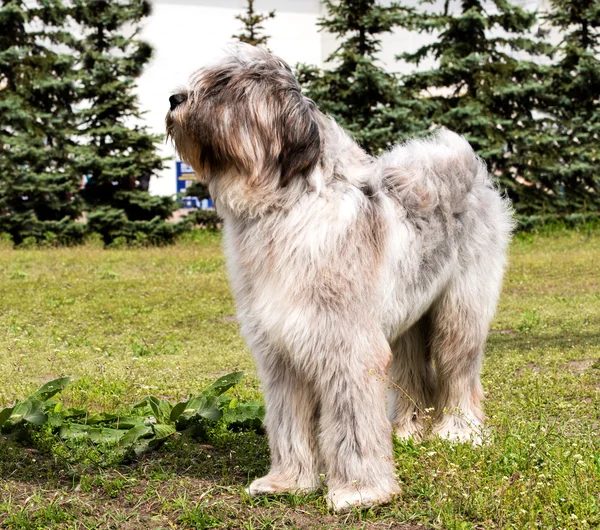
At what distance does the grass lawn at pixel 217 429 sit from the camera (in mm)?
3805

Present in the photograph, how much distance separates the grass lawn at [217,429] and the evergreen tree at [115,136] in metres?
5.15

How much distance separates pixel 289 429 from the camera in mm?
4109

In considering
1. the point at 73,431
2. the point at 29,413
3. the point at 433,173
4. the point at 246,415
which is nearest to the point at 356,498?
the point at 246,415

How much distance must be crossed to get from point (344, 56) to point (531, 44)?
4.32 metres

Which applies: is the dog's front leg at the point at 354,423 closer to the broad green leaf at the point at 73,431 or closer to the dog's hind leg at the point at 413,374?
the dog's hind leg at the point at 413,374

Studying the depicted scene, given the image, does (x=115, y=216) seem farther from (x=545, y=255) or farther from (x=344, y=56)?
(x=545, y=255)

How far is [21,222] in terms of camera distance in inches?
699

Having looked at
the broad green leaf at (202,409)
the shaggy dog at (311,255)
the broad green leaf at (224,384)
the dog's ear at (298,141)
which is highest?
the dog's ear at (298,141)

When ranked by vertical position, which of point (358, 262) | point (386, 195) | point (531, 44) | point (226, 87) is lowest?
point (358, 262)

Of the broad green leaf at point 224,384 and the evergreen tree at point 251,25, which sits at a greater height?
the evergreen tree at point 251,25

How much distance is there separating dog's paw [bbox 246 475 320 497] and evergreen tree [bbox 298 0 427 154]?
44.7 ft

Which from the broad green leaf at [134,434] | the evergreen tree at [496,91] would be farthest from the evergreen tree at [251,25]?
the broad green leaf at [134,434]

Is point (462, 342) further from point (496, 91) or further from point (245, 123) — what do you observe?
point (496, 91)

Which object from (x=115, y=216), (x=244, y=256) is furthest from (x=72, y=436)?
(x=115, y=216)
